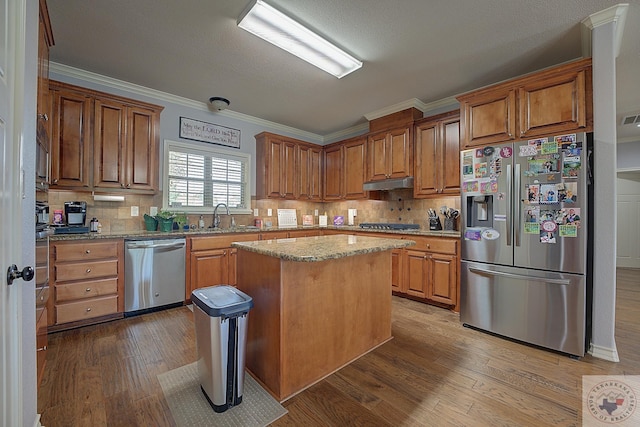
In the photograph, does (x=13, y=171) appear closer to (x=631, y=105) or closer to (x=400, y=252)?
(x=400, y=252)

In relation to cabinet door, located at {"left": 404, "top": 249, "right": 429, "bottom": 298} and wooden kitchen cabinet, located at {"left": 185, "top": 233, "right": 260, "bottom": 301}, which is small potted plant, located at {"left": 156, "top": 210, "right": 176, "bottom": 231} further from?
cabinet door, located at {"left": 404, "top": 249, "right": 429, "bottom": 298}

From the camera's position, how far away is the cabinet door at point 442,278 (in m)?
3.22

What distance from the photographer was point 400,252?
3.70 m

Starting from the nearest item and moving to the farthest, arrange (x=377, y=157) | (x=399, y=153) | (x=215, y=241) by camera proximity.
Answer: (x=215, y=241) → (x=399, y=153) → (x=377, y=157)

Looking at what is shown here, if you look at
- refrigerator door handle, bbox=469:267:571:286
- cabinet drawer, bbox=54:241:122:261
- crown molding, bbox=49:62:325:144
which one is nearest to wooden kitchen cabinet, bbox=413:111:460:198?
refrigerator door handle, bbox=469:267:571:286

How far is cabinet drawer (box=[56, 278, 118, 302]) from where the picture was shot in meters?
2.60

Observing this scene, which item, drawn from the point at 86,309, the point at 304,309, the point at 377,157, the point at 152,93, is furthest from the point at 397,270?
the point at 152,93

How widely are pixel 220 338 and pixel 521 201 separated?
2682 mm

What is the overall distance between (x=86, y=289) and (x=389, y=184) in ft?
12.8

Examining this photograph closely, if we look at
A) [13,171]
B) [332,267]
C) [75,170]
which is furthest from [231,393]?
[75,170]

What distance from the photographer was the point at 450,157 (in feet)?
11.7

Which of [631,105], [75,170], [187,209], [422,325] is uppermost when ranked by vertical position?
[631,105]

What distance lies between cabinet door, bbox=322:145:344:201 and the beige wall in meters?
0.38

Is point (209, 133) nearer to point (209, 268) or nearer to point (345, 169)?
point (209, 268)
